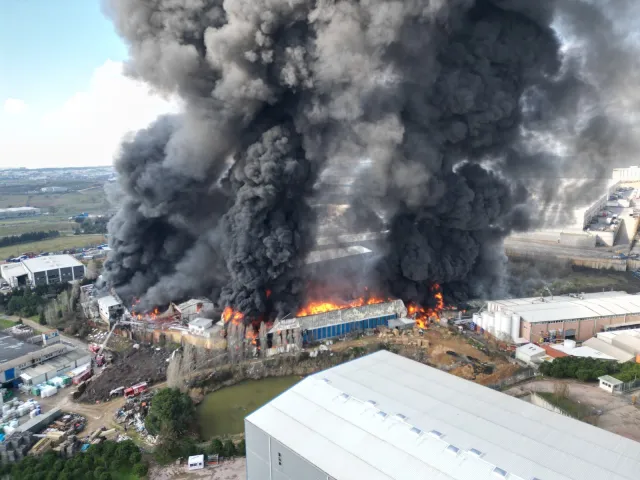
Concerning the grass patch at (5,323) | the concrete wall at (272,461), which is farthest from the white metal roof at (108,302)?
the concrete wall at (272,461)

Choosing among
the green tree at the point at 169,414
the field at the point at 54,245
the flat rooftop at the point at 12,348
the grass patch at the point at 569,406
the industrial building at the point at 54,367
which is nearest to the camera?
the green tree at the point at 169,414

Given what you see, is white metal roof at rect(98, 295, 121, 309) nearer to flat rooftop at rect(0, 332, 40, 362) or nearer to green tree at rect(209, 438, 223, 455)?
flat rooftop at rect(0, 332, 40, 362)

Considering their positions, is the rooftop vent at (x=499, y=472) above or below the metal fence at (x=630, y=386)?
above

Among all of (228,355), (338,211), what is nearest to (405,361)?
(228,355)

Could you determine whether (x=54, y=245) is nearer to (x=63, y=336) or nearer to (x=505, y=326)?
(x=63, y=336)

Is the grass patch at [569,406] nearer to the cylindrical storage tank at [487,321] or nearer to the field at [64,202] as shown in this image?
the cylindrical storage tank at [487,321]

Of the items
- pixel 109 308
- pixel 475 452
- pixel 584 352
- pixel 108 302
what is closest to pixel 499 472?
pixel 475 452

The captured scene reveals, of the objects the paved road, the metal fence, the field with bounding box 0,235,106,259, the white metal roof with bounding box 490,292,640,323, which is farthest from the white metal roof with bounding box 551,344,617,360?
the field with bounding box 0,235,106,259
